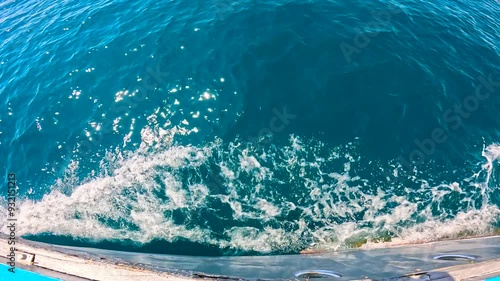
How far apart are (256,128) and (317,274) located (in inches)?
321

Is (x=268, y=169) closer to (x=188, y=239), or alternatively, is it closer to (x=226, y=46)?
(x=188, y=239)

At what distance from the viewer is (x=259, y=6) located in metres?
23.3

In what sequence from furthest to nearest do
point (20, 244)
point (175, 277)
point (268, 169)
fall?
point (268, 169), point (20, 244), point (175, 277)

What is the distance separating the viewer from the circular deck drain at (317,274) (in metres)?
13.0

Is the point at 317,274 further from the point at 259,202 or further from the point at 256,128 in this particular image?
the point at 256,128

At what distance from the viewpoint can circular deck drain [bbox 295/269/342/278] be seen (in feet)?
42.7

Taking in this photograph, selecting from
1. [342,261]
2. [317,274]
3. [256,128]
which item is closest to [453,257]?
[342,261]

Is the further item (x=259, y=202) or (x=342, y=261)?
(x=259, y=202)

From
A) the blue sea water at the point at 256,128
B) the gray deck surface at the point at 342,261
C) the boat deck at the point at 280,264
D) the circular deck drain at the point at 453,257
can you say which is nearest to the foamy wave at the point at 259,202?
the blue sea water at the point at 256,128

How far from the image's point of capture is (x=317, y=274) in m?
13.3

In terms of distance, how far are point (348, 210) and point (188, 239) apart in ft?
25.5

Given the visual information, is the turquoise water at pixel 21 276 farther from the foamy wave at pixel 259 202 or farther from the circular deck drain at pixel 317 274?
the circular deck drain at pixel 317 274

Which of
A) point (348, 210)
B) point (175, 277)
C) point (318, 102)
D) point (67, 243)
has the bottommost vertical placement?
→ point (67, 243)

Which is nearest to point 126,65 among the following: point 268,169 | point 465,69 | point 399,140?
point 268,169
